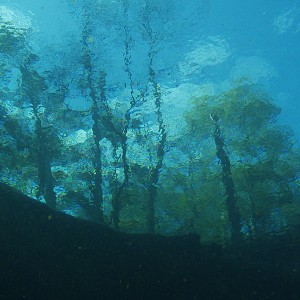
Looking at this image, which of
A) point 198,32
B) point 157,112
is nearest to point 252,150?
point 157,112

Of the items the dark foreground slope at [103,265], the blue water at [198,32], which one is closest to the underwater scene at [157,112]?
the blue water at [198,32]

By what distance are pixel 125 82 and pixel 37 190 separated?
8670 millimetres

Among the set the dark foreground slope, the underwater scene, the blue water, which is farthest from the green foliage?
the dark foreground slope

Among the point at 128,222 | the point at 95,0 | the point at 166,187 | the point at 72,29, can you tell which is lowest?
the point at 128,222

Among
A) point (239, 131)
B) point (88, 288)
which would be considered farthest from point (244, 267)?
point (239, 131)

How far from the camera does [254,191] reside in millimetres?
17375

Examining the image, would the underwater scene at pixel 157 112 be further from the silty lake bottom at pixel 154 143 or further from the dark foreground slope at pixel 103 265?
the dark foreground slope at pixel 103 265

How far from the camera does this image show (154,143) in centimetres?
1642

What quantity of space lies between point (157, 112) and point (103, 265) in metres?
9.05

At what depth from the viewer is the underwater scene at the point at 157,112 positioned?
13445 millimetres

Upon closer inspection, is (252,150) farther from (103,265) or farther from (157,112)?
(103,265)

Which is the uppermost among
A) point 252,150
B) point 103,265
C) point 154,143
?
point 154,143

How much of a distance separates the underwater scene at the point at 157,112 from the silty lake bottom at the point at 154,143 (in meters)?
0.07

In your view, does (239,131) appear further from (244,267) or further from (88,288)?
(88,288)
